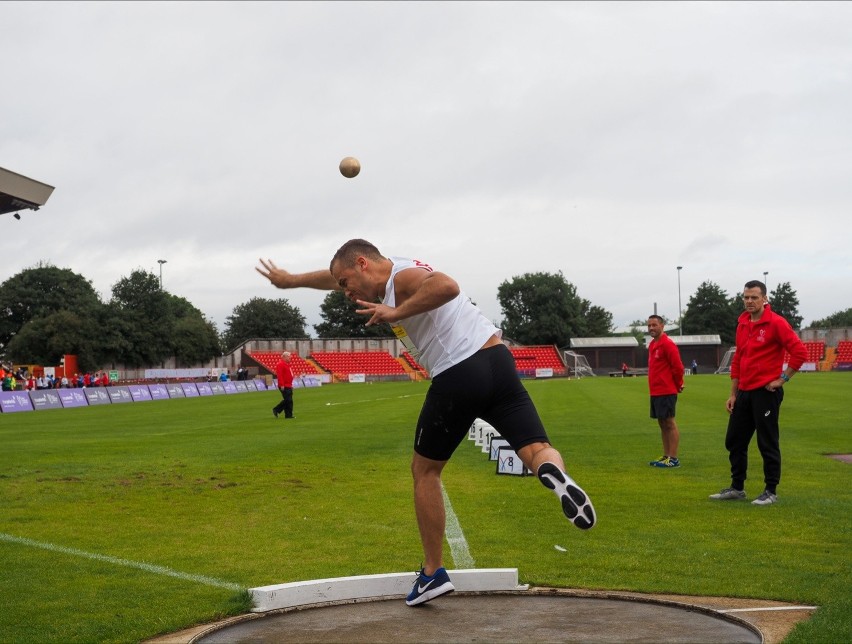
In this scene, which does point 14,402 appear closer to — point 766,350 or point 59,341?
point 766,350

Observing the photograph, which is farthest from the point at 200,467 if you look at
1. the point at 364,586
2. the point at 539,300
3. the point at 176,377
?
the point at 539,300

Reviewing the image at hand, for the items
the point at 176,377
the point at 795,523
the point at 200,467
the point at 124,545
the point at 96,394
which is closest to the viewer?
the point at 124,545

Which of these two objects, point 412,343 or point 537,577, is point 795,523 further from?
point 412,343

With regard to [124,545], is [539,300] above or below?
above

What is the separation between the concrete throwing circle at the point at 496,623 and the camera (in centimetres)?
460

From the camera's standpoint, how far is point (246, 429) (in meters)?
22.4

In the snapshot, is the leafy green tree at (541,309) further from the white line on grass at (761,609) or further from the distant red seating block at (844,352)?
the white line on grass at (761,609)

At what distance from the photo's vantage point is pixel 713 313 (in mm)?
126812

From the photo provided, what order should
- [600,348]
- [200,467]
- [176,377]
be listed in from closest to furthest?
[200,467] < [176,377] < [600,348]

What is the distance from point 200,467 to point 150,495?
113 inches

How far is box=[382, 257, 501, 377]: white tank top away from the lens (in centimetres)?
529

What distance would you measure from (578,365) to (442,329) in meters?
83.7

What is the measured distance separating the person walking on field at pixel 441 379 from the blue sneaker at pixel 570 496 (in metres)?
0.09

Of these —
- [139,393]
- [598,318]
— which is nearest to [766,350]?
[139,393]
